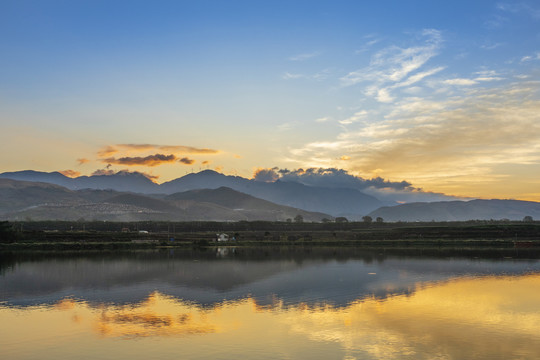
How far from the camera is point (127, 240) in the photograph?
380 ft

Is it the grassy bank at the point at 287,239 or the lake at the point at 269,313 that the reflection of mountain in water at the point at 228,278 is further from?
the grassy bank at the point at 287,239

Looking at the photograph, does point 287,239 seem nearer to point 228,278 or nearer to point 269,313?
point 228,278

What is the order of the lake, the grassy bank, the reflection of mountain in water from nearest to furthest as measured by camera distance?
the lake < the reflection of mountain in water < the grassy bank

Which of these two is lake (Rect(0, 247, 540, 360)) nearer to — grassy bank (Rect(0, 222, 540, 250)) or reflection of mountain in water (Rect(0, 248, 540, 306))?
reflection of mountain in water (Rect(0, 248, 540, 306))

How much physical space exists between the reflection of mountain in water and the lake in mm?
237

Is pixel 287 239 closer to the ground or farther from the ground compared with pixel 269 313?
closer to the ground

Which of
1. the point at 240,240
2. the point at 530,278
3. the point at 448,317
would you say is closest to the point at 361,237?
the point at 240,240

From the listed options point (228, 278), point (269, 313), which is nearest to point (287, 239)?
point (228, 278)

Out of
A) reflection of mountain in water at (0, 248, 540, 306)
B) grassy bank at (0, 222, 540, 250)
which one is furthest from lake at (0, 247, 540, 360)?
grassy bank at (0, 222, 540, 250)

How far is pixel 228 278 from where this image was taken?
53.8m

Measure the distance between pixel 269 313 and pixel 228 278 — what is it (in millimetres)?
20307

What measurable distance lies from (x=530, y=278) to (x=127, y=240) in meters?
93.5

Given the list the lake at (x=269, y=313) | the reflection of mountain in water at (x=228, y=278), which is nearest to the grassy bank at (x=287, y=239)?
the reflection of mountain in water at (x=228, y=278)

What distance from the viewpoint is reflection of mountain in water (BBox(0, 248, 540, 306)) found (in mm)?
42188
